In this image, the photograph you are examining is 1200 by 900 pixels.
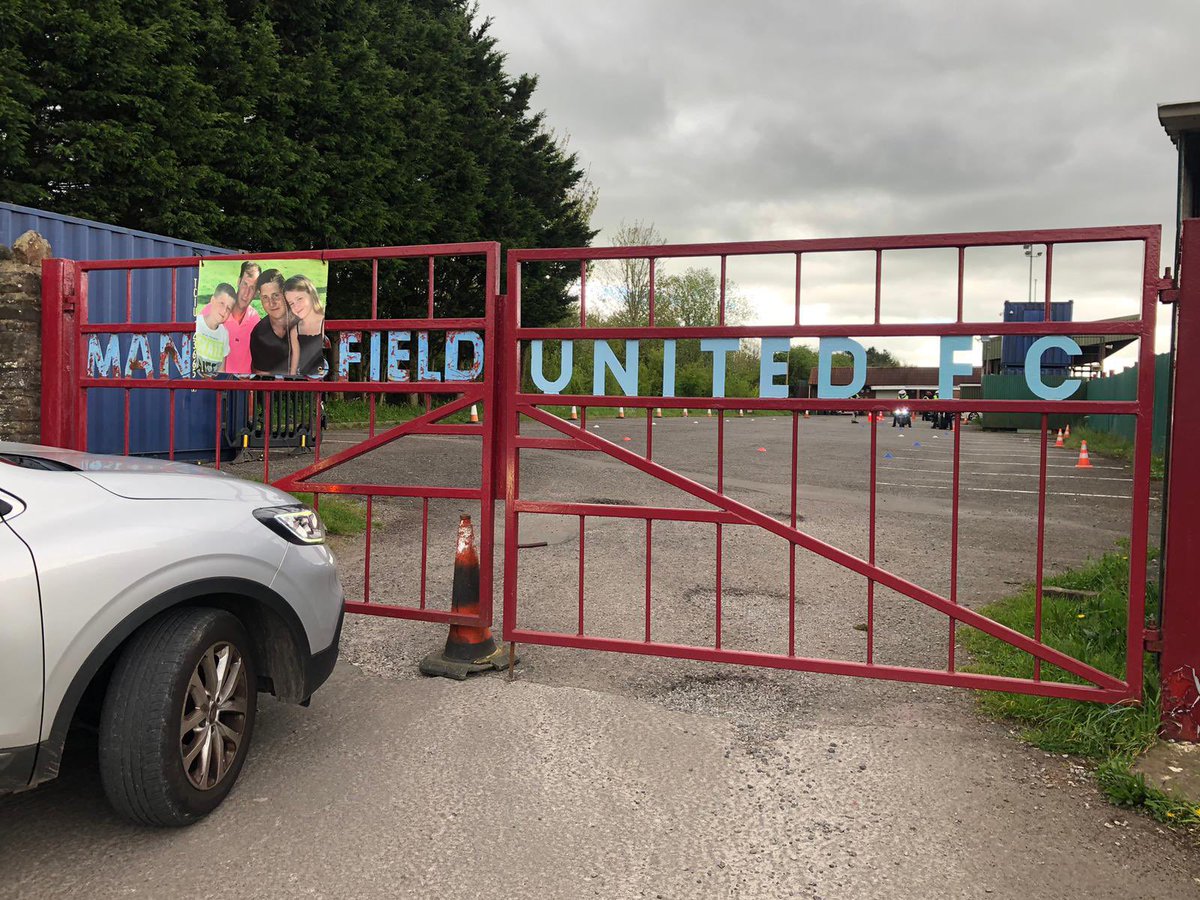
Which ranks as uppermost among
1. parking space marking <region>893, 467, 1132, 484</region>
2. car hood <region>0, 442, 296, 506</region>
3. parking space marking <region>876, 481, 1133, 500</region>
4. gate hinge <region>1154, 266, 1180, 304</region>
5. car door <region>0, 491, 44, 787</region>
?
gate hinge <region>1154, 266, 1180, 304</region>

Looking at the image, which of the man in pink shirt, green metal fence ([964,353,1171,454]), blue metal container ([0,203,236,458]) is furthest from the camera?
green metal fence ([964,353,1171,454])

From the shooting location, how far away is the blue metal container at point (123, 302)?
9.77 metres

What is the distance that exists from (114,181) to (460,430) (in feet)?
47.8

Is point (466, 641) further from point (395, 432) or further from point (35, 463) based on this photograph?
point (35, 463)

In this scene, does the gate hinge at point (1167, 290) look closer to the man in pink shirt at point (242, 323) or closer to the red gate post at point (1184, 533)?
the red gate post at point (1184, 533)

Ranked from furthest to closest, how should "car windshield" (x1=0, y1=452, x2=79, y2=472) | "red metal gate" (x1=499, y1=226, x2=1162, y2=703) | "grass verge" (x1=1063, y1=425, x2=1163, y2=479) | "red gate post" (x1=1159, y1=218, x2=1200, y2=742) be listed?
"grass verge" (x1=1063, y1=425, x2=1163, y2=479)
"red metal gate" (x1=499, y1=226, x2=1162, y2=703)
"red gate post" (x1=1159, y1=218, x2=1200, y2=742)
"car windshield" (x1=0, y1=452, x2=79, y2=472)

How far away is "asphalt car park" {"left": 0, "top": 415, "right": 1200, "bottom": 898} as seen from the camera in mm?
2631

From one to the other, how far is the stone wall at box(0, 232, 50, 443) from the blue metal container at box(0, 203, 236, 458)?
118 inches

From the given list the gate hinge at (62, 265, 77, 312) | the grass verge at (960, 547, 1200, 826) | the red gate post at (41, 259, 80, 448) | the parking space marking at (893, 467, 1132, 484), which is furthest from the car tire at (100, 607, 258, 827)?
the parking space marking at (893, 467, 1132, 484)

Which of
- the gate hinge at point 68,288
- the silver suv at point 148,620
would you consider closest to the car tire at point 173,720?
the silver suv at point 148,620

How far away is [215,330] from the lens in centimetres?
507

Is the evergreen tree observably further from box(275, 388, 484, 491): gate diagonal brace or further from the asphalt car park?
the asphalt car park

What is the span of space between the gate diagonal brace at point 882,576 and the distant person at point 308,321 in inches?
56.4

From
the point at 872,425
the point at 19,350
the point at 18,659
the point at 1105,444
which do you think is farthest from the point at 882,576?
the point at 1105,444
